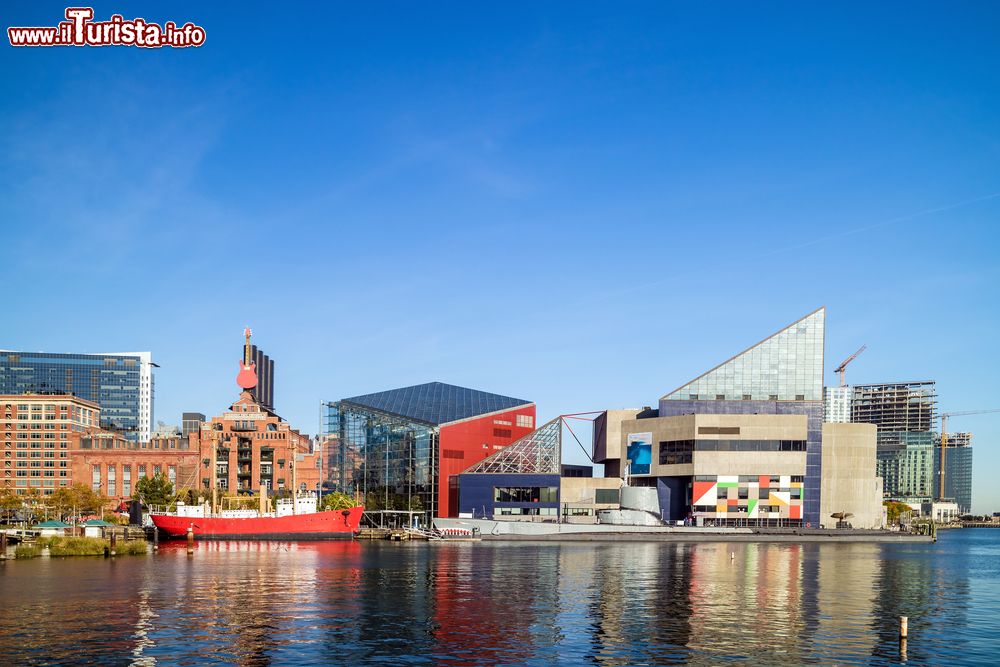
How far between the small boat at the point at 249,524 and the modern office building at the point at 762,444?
7140 cm

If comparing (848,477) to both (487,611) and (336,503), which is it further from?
(487,611)

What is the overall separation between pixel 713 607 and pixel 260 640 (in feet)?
116

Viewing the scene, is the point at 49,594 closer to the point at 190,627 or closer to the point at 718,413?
the point at 190,627

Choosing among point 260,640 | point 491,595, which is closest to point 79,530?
point 491,595

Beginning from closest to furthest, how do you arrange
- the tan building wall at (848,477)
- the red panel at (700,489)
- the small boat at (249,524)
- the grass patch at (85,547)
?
1. the grass patch at (85,547)
2. the small boat at (249,524)
3. the red panel at (700,489)
4. the tan building wall at (848,477)

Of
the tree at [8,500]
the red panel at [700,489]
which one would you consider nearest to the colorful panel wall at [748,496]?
the red panel at [700,489]

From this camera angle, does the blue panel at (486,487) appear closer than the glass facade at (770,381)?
Yes

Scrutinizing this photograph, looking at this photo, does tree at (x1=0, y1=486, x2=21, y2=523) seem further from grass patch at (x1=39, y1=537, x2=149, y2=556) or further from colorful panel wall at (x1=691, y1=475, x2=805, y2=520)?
colorful panel wall at (x1=691, y1=475, x2=805, y2=520)

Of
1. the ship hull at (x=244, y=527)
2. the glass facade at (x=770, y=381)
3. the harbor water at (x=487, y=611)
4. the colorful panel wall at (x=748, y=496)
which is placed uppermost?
the glass facade at (x=770, y=381)

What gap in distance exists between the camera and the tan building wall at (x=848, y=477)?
196875mm

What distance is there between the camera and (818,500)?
625ft

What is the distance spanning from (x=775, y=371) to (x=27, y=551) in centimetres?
14358

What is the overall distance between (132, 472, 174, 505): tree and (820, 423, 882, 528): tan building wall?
139845mm

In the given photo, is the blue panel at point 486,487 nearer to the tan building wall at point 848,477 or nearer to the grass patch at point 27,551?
the tan building wall at point 848,477
